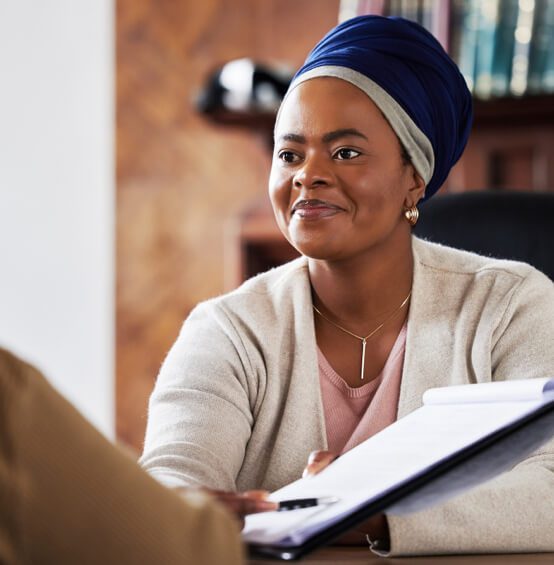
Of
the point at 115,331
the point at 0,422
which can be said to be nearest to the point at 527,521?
the point at 0,422

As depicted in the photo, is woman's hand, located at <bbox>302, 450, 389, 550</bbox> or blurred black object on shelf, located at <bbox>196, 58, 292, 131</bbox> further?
blurred black object on shelf, located at <bbox>196, 58, 292, 131</bbox>

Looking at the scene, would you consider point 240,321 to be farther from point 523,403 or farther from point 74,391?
Answer: point 74,391

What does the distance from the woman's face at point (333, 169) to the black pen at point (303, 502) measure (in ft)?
1.80

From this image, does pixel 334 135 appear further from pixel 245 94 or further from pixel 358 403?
pixel 245 94

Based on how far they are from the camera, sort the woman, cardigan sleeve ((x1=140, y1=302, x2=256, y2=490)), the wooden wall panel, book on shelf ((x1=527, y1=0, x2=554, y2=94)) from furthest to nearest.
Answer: the wooden wall panel → book on shelf ((x1=527, y1=0, x2=554, y2=94)) → the woman → cardigan sleeve ((x1=140, y1=302, x2=256, y2=490))

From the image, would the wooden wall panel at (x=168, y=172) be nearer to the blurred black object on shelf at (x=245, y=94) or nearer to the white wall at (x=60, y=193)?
the white wall at (x=60, y=193)

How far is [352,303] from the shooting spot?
1.52 m

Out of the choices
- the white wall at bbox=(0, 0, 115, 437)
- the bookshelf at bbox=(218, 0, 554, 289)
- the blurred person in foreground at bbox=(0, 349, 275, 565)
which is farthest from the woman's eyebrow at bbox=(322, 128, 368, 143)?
the white wall at bbox=(0, 0, 115, 437)

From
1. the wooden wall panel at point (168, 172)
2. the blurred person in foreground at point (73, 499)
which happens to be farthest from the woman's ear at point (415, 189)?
the wooden wall panel at point (168, 172)

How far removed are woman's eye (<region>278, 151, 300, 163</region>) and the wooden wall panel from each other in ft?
5.93

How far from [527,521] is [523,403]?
197mm

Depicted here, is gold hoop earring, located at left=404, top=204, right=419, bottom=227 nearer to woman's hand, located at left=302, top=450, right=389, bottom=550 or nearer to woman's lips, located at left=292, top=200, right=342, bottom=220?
woman's lips, located at left=292, top=200, right=342, bottom=220

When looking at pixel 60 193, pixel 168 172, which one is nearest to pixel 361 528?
pixel 168 172

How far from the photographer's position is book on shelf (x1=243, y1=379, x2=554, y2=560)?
838 mm
